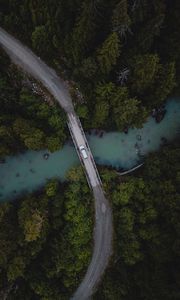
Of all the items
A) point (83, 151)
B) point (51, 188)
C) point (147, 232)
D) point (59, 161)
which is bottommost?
point (147, 232)

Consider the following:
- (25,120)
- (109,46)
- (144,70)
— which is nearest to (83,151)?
(25,120)

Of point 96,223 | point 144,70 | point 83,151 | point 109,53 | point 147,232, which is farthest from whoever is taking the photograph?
point 96,223

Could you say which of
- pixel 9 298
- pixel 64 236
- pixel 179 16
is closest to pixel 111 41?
pixel 179 16

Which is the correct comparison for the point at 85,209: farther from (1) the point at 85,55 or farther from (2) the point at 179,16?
(2) the point at 179,16

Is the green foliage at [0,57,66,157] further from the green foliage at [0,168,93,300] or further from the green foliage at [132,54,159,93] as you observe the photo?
the green foliage at [132,54,159,93]

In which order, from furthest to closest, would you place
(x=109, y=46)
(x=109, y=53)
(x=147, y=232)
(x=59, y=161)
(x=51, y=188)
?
1. (x=59, y=161)
2. (x=51, y=188)
3. (x=147, y=232)
4. (x=109, y=53)
5. (x=109, y=46)

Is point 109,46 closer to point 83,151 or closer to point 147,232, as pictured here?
point 83,151

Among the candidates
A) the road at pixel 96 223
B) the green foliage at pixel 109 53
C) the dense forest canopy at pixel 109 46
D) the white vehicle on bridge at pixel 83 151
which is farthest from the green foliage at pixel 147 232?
the green foliage at pixel 109 53
